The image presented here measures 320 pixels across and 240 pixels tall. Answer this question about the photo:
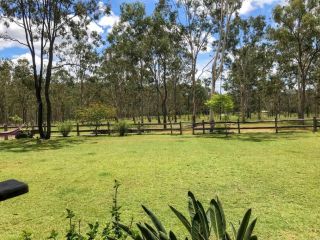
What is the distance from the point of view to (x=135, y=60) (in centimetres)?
4050

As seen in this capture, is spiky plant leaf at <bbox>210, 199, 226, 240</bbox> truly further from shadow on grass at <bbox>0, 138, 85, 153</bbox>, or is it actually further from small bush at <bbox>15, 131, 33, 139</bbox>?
small bush at <bbox>15, 131, 33, 139</bbox>

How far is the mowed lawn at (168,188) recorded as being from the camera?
216 inches

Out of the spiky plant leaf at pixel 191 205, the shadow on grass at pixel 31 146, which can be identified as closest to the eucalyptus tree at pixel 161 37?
the shadow on grass at pixel 31 146

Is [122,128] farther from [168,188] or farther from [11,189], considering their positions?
[11,189]

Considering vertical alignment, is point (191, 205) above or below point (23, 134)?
above

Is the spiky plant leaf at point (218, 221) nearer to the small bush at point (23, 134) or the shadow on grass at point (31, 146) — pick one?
the shadow on grass at point (31, 146)

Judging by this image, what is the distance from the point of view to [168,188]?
7.62m

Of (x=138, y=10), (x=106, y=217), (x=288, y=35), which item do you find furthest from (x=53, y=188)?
(x=138, y=10)

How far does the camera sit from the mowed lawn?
549 centimetres

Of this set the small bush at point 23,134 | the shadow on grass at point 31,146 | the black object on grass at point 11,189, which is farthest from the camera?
the small bush at point 23,134

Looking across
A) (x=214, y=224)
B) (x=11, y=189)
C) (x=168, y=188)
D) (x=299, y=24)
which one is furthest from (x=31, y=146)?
(x=299, y=24)

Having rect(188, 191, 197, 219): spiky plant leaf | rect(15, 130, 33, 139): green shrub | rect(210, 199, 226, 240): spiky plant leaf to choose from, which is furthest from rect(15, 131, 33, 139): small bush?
rect(210, 199, 226, 240): spiky plant leaf

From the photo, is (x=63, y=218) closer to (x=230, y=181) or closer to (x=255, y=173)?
(x=230, y=181)

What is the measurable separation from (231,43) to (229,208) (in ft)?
135
